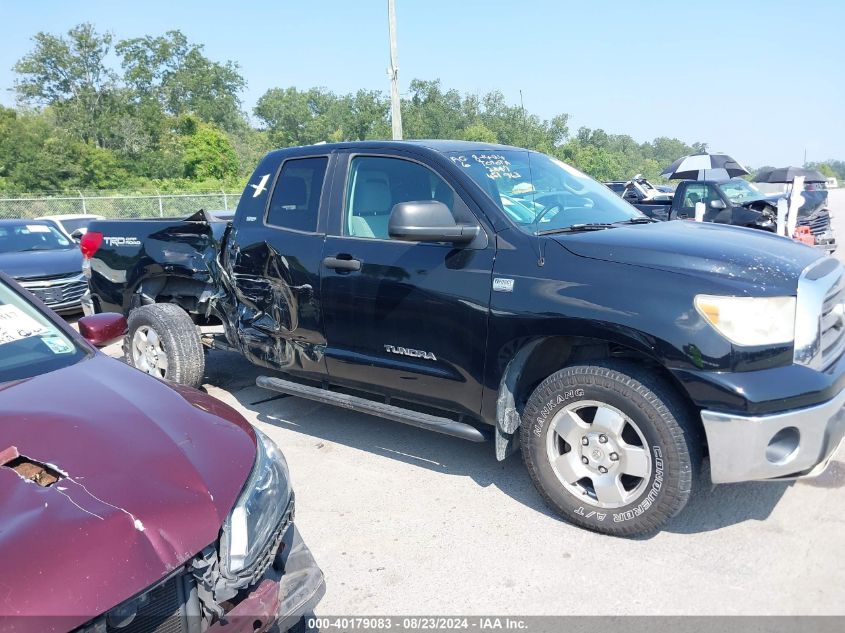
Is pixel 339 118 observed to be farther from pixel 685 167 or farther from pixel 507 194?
pixel 507 194

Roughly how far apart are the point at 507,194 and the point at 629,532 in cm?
191

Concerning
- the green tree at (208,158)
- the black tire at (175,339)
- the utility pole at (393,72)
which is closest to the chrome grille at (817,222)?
the utility pole at (393,72)

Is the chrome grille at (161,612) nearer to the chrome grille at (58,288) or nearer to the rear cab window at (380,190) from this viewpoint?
the rear cab window at (380,190)

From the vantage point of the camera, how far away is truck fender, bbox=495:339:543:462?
3.54m

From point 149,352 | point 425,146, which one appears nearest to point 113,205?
point 149,352

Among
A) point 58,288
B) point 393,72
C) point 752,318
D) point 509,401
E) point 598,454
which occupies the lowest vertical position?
point 58,288

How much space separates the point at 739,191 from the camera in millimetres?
13977

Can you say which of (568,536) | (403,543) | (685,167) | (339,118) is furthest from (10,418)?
(339,118)

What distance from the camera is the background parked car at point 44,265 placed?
9.50 meters

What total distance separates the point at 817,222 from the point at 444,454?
1213cm

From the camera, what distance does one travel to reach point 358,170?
4391 millimetres

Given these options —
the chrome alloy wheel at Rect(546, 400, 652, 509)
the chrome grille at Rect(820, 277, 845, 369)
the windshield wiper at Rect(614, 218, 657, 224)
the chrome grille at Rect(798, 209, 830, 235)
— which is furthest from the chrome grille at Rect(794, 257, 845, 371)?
the chrome grille at Rect(798, 209, 830, 235)

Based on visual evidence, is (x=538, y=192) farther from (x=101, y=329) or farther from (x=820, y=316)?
(x=101, y=329)

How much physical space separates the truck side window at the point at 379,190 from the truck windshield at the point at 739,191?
432 inches
